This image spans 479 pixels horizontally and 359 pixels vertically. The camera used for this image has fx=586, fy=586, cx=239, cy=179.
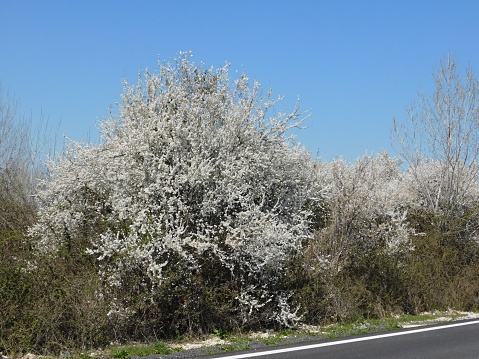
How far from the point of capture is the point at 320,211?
1412 cm

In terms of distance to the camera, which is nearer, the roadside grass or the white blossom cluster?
the roadside grass

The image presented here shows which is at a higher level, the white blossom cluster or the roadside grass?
the white blossom cluster

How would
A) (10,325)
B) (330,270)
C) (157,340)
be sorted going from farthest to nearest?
(330,270), (157,340), (10,325)

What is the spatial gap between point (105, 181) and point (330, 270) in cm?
543

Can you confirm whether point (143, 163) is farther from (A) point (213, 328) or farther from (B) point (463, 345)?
(B) point (463, 345)

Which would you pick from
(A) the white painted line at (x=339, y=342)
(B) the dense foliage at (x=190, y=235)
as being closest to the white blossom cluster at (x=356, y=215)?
(B) the dense foliage at (x=190, y=235)

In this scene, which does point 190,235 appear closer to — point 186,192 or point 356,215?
point 186,192

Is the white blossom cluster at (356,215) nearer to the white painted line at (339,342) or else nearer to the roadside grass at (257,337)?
the roadside grass at (257,337)

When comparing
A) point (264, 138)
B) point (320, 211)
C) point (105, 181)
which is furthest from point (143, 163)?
point (320, 211)

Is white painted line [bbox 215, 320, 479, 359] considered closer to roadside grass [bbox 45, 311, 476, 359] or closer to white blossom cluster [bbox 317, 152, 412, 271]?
roadside grass [bbox 45, 311, 476, 359]

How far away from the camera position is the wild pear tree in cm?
1030

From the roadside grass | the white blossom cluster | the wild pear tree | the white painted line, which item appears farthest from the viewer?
the white blossom cluster

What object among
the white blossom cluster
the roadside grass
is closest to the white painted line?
the roadside grass

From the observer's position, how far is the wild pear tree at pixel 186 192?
1030 centimetres
